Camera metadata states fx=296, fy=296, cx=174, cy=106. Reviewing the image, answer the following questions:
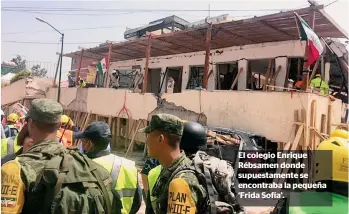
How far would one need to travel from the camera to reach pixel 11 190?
150 cm

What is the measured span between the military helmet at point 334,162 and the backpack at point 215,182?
54cm

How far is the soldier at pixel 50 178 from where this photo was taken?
152 cm

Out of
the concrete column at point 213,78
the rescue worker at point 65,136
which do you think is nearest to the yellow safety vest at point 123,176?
the rescue worker at point 65,136

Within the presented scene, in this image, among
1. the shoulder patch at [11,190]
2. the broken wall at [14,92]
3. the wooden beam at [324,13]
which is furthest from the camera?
the broken wall at [14,92]

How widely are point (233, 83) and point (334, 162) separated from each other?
1021 centimetres

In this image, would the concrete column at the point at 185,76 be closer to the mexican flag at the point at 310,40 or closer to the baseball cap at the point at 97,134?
the mexican flag at the point at 310,40

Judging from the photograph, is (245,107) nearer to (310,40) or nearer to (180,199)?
(310,40)

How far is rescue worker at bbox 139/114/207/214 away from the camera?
1.57m

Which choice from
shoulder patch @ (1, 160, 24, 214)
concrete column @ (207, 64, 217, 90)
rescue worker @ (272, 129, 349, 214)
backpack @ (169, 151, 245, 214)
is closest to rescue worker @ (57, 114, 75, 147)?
shoulder patch @ (1, 160, 24, 214)

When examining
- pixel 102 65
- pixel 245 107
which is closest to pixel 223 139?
pixel 245 107

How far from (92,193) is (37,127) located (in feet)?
1.77

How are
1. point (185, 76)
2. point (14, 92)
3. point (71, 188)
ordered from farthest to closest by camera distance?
1. point (14, 92)
2. point (185, 76)
3. point (71, 188)

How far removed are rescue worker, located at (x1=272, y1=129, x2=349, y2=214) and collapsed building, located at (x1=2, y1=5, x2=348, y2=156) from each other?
5.35 m

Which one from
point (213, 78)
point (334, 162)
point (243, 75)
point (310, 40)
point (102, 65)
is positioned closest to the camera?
point (334, 162)
